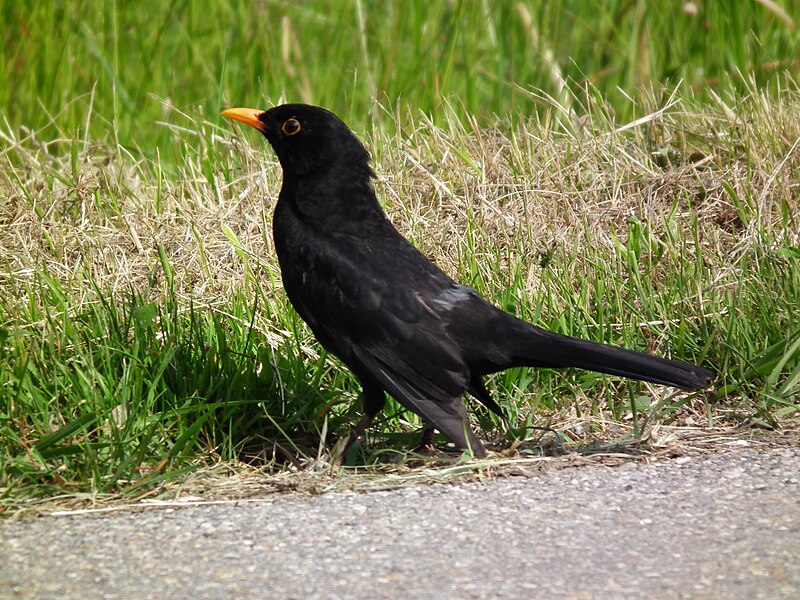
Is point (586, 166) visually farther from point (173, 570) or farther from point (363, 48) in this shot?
point (173, 570)

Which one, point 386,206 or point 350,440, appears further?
point 386,206

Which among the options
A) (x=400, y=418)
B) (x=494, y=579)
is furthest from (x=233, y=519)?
(x=400, y=418)

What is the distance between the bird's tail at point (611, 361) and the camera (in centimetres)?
376

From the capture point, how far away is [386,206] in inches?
213

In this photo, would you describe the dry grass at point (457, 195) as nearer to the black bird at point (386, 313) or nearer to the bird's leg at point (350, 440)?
the black bird at point (386, 313)

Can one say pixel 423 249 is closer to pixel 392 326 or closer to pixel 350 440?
pixel 392 326

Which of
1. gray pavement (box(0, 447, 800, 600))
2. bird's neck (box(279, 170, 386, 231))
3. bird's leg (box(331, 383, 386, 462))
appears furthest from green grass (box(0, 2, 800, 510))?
bird's neck (box(279, 170, 386, 231))

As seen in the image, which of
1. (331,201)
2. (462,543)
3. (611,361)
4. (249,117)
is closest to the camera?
(462,543)

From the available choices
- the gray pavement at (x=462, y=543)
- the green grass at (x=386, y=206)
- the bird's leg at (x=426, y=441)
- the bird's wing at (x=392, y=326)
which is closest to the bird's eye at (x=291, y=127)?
the bird's wing at (x=392, y=326)

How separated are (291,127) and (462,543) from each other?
82.6 inches

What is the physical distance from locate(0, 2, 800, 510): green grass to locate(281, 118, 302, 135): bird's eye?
74 cm

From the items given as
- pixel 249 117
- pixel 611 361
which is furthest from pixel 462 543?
pixel 249 117

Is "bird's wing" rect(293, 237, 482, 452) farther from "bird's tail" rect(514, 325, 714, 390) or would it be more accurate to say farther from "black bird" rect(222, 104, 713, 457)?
"bird's tail" rect(514, 325, 714, 390)

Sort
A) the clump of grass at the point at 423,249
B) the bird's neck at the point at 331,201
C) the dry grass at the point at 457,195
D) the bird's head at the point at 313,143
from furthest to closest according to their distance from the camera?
the dry grass at the point at 457,195 → the bird's head at the point at 313,143 → the bird's neck at the point at 331,201 → the clump of grass at the point at 423,249
